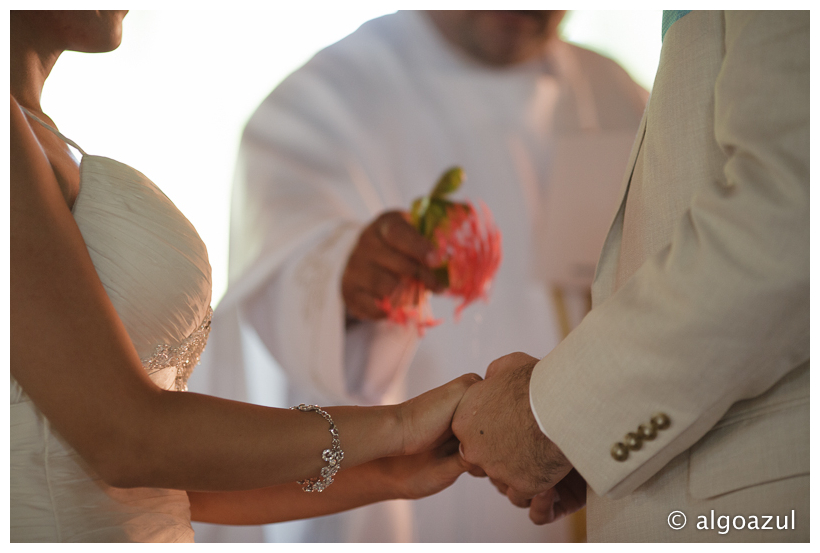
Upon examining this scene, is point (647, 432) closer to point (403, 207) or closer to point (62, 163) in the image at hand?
point (62, 163)

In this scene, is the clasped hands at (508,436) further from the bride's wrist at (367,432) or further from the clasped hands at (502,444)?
the bride's wrist at (367,432)

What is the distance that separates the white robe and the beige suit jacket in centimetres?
125

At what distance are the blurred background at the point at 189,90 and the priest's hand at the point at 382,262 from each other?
1.57 ft

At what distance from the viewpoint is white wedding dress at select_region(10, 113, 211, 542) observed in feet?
2.69

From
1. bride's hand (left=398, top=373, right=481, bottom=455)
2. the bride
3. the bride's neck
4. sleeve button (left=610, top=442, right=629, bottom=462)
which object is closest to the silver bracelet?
the bride

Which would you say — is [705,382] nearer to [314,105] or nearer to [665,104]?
[665,104]

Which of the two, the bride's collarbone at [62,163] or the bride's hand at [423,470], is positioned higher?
the bride's collarbone at [62,163]

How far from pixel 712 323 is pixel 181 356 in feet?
2.46

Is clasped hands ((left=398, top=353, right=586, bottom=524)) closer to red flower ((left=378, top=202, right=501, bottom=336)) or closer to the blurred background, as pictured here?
red flower ((left=378, top=202, right=501, bottom=336))

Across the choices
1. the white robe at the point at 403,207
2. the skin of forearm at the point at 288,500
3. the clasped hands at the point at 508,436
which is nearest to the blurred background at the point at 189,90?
the white robe at the point at 403,207

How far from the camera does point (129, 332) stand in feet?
2.84

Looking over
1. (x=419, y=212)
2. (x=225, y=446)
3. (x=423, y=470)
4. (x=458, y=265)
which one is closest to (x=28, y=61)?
(x=225, y=446)

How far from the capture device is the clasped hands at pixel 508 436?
86 centimetres
